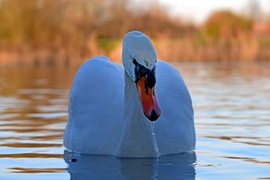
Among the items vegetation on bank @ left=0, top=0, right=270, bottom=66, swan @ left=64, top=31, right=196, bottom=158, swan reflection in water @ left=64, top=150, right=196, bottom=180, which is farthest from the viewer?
vegetation on bank @ left=0, top=0, right=270, bottom=66

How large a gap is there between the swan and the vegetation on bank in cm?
1929

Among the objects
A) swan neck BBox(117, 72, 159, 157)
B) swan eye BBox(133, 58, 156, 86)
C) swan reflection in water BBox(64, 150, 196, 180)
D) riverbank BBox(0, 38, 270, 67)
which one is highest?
riverbank BBox(0, 38, 270, 67)

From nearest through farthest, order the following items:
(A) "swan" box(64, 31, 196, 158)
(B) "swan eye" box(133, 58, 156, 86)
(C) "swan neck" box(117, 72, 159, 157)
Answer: (B) "swan eye" box(133, 58, 156, 86) → (A) "swan" box(64, 31, 196, 158) → (C) "swan neck" box(117, 72, 159, 157)

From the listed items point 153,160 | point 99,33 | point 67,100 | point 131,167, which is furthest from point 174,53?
point 131,167

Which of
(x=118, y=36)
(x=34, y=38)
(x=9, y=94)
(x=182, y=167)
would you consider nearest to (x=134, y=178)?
(x=182, y=167)

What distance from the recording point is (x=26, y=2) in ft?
114

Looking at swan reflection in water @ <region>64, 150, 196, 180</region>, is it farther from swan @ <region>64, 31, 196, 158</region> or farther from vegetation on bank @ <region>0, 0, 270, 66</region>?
vegetation on bank @ <region>0, 0, 270, 66</region>

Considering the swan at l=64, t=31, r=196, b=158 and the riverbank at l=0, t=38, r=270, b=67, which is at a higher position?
the riverbank at l=0, t=38, r=270, b=67

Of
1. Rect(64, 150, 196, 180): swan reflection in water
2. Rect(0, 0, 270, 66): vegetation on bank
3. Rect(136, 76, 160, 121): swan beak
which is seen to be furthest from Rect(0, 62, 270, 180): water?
Rect(0, 0, 270, 66): vegetation on bank

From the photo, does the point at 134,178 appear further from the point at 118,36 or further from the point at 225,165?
the point at 118,36

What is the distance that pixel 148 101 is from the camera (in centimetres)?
403

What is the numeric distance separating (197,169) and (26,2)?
102 feet

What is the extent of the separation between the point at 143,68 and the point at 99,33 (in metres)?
40.1

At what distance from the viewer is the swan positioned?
4.26 m
